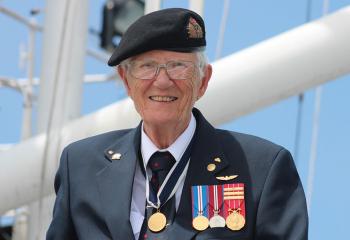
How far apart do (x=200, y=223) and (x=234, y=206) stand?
0.13m

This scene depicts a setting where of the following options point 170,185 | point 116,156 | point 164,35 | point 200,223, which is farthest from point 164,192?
point 164,35

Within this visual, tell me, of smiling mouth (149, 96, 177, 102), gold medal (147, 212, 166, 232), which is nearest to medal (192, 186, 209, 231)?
gold medal (147, 212, 166, 232)

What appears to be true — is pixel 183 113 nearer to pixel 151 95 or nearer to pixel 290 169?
pixel 151 95

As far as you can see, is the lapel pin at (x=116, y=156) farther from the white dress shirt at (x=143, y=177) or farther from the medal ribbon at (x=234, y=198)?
the medal ribbon at (x=234, y=198)

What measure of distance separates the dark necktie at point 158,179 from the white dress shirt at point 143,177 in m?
0.02

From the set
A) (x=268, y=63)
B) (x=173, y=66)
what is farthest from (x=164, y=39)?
(x=268, y=63)

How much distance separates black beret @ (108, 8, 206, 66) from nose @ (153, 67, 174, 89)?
11 centimetres

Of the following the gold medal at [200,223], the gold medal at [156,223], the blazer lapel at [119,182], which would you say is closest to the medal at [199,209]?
the gold medal at [200,223]

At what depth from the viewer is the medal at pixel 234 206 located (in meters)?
4.66

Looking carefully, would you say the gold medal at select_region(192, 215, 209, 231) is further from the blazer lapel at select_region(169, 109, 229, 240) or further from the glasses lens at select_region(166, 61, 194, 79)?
the glasses lens at select_region(166, 61, 194, 79)

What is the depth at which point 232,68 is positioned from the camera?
7.34 metres

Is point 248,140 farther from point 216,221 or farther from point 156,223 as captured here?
point 156,223

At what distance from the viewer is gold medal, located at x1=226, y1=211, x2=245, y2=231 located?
15.3ft

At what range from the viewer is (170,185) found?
4707mm
